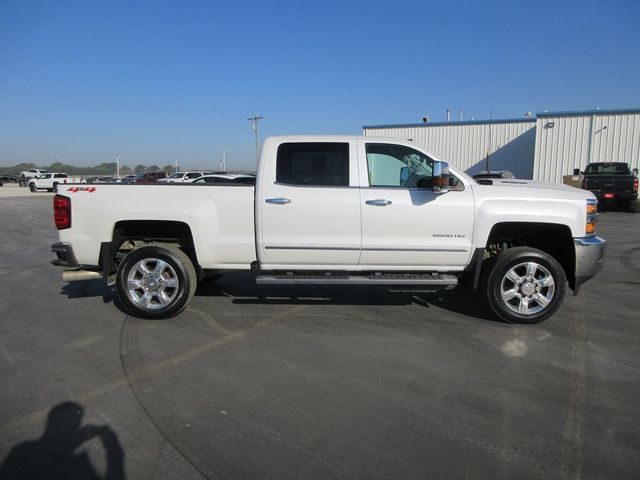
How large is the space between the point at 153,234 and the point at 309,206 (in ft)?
6.32

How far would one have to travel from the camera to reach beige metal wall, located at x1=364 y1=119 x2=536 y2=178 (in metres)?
31.6

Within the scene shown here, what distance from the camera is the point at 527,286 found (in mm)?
5258

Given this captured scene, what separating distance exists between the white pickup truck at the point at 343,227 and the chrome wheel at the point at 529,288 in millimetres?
13

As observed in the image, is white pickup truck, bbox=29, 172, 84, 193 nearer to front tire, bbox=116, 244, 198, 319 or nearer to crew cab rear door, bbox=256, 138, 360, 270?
front tire, bbox=116, 244, 198, 319

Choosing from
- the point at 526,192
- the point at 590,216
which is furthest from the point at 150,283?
the point at 590,216

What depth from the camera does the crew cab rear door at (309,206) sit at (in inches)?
210

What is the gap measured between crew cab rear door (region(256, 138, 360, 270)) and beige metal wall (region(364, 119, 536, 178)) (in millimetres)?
26698

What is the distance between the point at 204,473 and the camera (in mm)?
2744

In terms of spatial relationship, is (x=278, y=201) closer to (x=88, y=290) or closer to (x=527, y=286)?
(x=527, y=286)

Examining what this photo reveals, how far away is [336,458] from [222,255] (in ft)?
10.1

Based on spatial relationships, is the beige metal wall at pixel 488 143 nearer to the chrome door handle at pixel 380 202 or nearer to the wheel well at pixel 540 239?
the wheel well at pixel 540 239

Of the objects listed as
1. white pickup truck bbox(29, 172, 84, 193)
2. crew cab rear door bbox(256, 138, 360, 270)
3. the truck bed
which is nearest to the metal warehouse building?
crew cab rear door bbox(256, 138, 360, 270)

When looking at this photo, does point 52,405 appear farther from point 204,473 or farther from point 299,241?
point 299,241

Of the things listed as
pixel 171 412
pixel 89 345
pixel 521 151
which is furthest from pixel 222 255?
pixel 521 151
